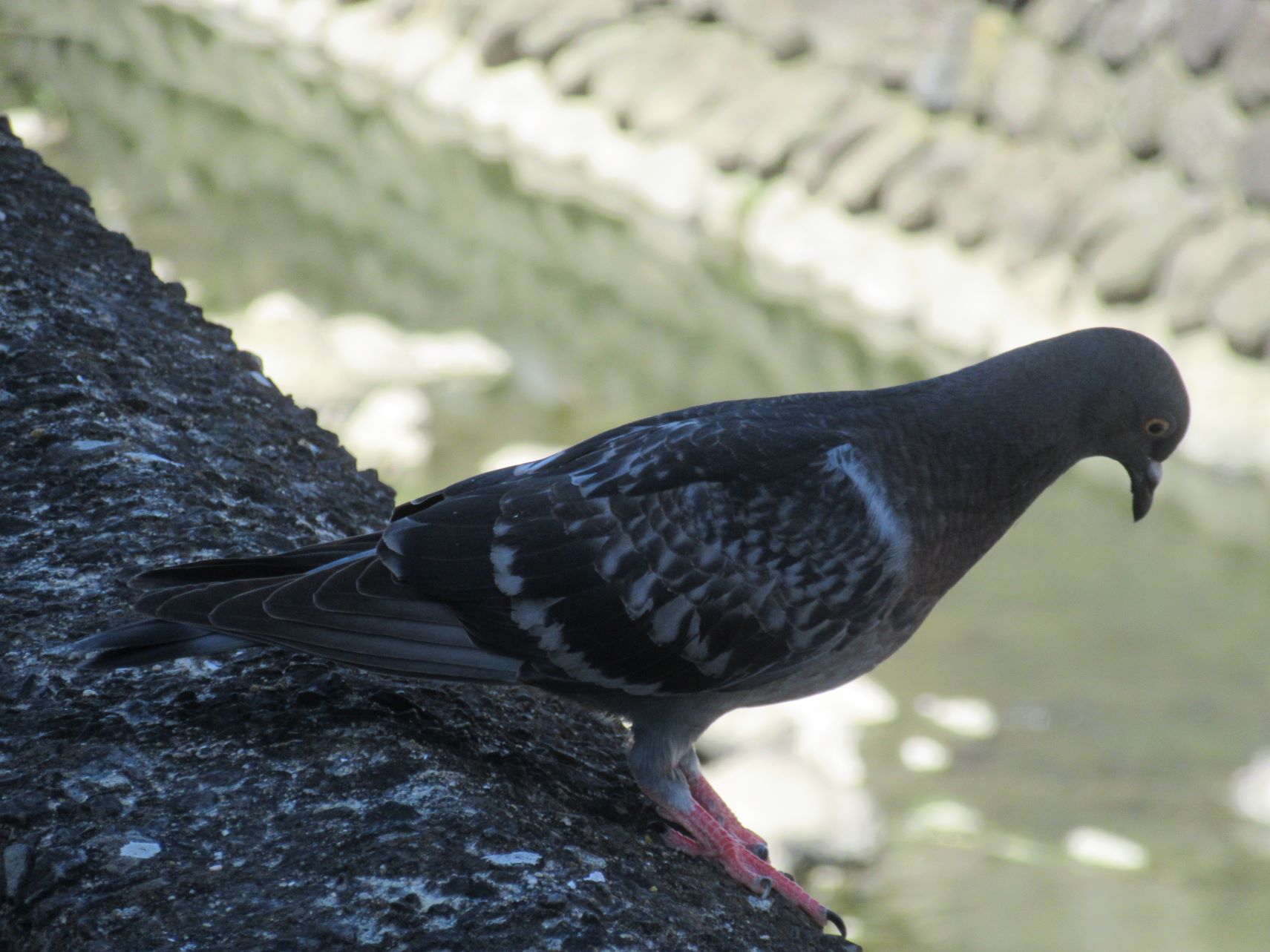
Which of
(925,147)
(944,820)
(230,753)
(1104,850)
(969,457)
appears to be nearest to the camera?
(230,753)

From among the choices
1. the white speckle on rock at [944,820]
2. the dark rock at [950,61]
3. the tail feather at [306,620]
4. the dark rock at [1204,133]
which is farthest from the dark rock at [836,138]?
the tail feather at [306,620]

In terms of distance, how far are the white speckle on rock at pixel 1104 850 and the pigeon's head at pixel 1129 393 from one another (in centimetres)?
419

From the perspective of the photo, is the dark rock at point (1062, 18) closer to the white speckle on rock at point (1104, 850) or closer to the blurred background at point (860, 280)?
the blurred background at point (860, 280)

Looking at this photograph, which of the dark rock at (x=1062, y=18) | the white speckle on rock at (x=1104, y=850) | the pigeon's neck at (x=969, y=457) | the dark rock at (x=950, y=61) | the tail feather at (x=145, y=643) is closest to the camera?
the tail feather at (x=145, y=643)

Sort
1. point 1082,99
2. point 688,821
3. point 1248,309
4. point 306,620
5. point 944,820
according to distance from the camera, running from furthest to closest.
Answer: point 1082,99, point 1248,309, point 944,820, point 688,821, point 306,620

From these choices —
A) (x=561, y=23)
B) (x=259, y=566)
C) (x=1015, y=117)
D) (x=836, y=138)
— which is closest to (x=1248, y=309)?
(x=1015, y=117)

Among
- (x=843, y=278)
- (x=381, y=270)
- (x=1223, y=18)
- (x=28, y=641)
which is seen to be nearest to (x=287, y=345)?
(x=381, y=270)

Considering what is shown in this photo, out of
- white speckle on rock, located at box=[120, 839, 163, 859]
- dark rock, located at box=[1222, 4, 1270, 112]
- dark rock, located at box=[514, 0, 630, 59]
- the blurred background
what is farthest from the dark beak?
dark rock, located at box=[514, 0, 630, 59]

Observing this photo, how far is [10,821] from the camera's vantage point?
214 centimetres

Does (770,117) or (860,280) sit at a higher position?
(770,117)

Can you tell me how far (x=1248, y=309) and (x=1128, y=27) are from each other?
8.75 ft

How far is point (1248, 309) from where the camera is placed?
1036 centimetres

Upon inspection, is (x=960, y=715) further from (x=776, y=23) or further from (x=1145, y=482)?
(x=776, y=23)

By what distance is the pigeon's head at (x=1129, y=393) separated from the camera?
3.03 metres
